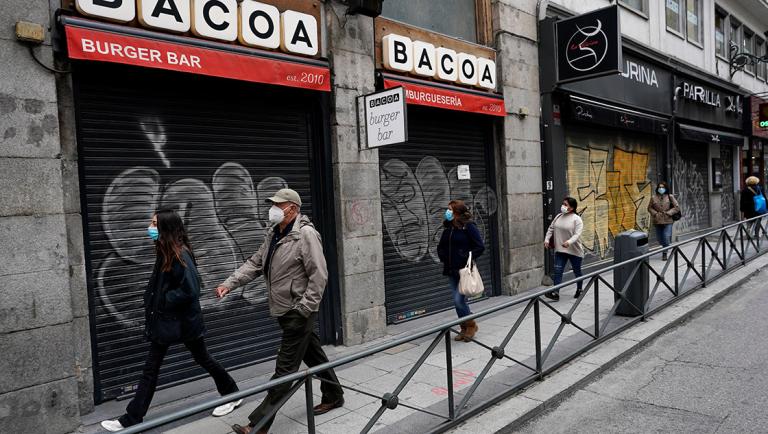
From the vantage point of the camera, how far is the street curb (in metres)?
4.20

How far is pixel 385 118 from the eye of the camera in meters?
6.15

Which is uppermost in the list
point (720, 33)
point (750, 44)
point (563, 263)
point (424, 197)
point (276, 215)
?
point (750, 44)

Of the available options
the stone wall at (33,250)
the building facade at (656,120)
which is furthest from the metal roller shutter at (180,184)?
the building facade at (656,120)

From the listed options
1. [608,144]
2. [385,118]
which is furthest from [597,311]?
[608,144]

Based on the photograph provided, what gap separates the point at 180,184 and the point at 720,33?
2000cm

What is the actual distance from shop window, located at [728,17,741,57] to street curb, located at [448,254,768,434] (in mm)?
15014

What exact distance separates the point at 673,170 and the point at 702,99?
3.20 meters

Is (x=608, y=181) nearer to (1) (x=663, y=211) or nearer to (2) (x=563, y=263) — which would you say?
(1) (x=663, y=211)

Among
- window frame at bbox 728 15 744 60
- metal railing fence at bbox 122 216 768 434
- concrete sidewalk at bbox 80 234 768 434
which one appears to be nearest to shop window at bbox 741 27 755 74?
window frame at bbox 728 15 744 60

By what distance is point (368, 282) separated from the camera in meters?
6.68

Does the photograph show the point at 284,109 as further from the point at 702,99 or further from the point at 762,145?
the point at 762,145

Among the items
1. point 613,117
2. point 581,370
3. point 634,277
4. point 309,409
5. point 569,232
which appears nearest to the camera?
point 309,409

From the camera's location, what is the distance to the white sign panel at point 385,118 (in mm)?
5922

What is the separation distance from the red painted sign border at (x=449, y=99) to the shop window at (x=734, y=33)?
15.3m
